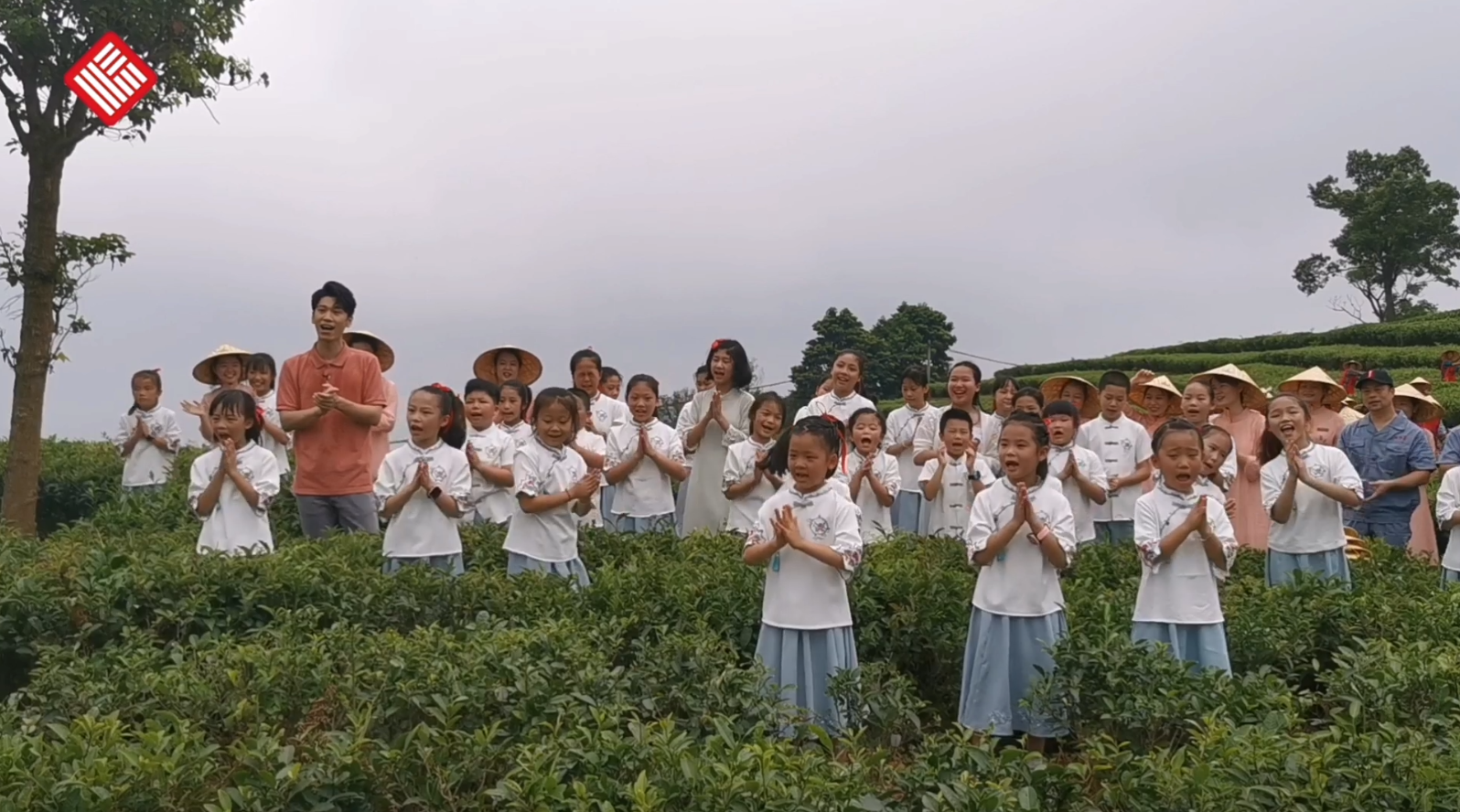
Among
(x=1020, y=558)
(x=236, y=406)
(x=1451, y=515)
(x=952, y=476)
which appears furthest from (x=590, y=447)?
(x=1451, y=515)

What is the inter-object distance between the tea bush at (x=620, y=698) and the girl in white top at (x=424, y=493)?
0.74 feet

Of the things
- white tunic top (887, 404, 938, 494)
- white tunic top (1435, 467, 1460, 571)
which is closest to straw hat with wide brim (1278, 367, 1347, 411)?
white tunic top (1435, 467, 1460, 571)

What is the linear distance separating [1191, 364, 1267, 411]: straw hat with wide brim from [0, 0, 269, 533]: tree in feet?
23.5

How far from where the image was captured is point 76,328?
26.0 ft

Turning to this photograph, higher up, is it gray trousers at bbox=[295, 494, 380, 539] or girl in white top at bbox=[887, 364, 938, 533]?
girl in white top at bbox=[887, 364, 938, 533]

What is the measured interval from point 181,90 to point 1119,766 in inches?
296

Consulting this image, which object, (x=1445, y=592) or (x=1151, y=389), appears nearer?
(x=1445, y=592)

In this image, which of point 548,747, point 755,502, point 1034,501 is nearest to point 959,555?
point 755,502

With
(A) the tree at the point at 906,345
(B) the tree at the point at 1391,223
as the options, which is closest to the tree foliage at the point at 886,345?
(A) the tree at the point at 906,345

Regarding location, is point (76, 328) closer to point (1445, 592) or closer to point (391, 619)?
point (391, 619)

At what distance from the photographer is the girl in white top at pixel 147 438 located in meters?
8.62

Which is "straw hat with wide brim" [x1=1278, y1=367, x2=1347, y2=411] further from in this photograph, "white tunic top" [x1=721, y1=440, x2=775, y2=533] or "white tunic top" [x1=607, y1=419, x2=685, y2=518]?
"white tunic top" [x1=607, y1=419, x2=685, y2=518]

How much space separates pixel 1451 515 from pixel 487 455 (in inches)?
227

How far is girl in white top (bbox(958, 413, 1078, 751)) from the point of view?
4.43 metres
